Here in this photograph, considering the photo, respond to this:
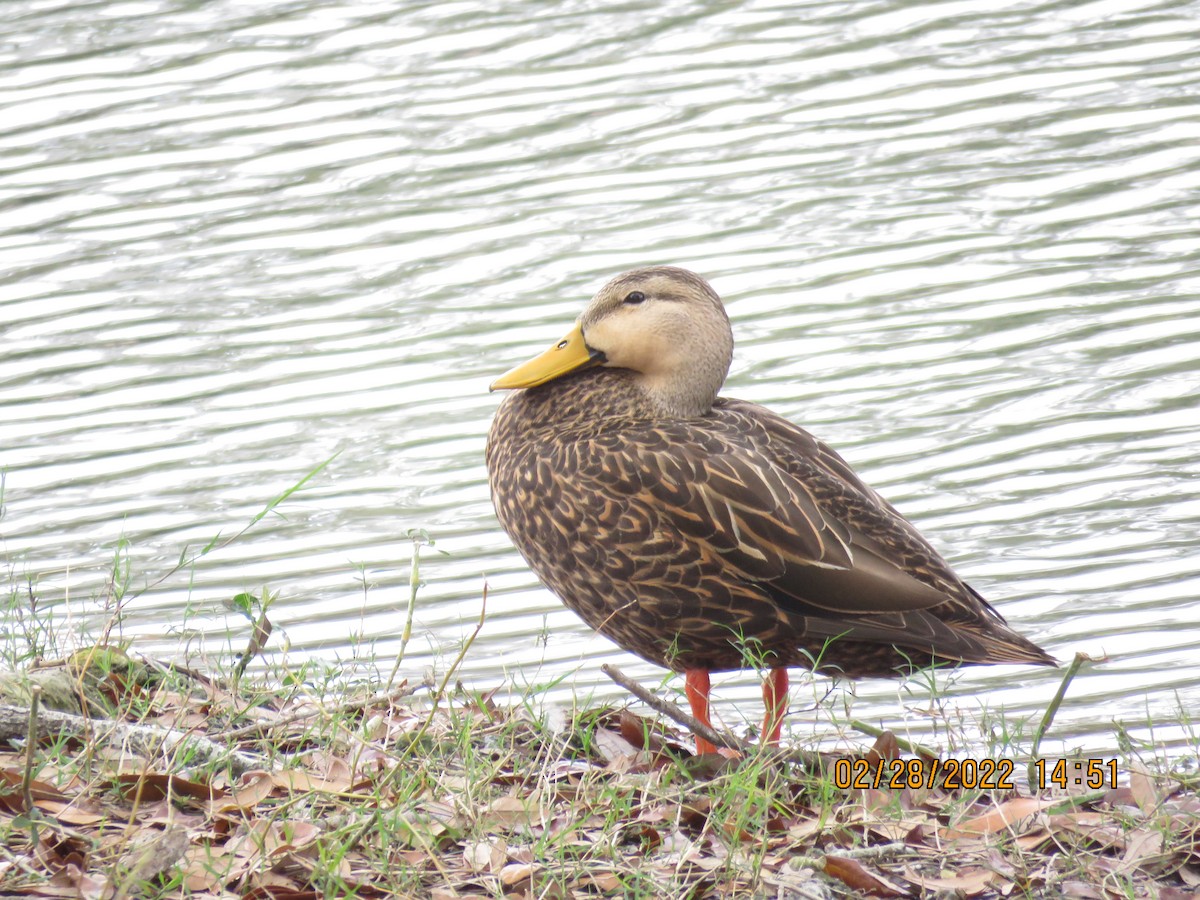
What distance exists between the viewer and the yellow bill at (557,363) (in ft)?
15.9

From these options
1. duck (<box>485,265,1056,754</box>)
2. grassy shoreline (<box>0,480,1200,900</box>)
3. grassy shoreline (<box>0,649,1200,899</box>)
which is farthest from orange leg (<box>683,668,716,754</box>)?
grassy shoreline (<box>0,649,1200,899</box>)

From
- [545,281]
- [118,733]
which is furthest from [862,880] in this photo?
[545,281]

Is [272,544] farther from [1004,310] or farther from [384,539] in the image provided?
[1004,310]

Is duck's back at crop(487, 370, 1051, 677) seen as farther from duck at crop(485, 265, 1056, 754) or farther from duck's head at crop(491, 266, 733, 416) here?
duck's head at crop(491, 266, 733, 416)

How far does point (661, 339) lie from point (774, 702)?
3.35ft

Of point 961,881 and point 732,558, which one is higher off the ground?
point 732,558

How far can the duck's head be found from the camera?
4785 millimetres

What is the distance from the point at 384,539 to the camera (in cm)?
627

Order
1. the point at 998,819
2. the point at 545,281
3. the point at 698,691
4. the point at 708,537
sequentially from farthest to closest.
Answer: the point at 545,281
the point at 698,691
the point at 708,537
the point at 998,819

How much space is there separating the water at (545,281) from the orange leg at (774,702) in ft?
0.44

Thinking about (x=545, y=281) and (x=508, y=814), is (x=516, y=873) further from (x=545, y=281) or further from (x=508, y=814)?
(x=545, y=281)

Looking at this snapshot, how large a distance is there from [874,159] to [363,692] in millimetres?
5677

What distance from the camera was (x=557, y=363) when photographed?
487 centimetres

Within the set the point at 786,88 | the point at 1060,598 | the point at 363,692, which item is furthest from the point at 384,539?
the point at 786,88
